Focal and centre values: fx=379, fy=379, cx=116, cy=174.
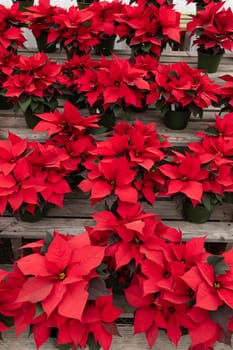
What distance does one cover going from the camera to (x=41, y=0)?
2.00m

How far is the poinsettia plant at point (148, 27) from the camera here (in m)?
1.82

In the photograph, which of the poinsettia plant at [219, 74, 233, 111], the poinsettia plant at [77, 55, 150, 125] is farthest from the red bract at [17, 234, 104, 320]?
the poinsettia plant at [219, 74, 233, 111]

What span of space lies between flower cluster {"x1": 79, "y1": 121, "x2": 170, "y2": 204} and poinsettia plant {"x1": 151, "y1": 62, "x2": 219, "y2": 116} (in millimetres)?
256

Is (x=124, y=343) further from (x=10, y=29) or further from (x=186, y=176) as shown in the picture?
(x=10, y=29)

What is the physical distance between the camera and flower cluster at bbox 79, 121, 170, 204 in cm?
119

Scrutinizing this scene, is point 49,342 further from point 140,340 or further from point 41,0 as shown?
point 41,0

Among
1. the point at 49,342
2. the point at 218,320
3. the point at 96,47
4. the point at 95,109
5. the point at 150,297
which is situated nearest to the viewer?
the point at 218,320

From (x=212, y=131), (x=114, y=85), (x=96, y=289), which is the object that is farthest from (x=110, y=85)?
(x=96, y=289)

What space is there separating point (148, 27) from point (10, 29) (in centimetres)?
69

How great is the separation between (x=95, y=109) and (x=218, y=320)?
3.46ft

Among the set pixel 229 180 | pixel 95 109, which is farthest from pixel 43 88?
pixel 229 180

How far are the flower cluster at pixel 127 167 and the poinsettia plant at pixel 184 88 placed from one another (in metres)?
0.26

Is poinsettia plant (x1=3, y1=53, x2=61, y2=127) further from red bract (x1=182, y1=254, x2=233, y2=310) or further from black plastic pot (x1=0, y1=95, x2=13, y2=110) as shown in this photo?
red bract (x1=182, y1=254, x2=233, y2=310)

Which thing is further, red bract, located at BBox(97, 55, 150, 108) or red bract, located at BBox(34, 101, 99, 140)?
red bract, located at BBox(97, 55, 150, 108)
